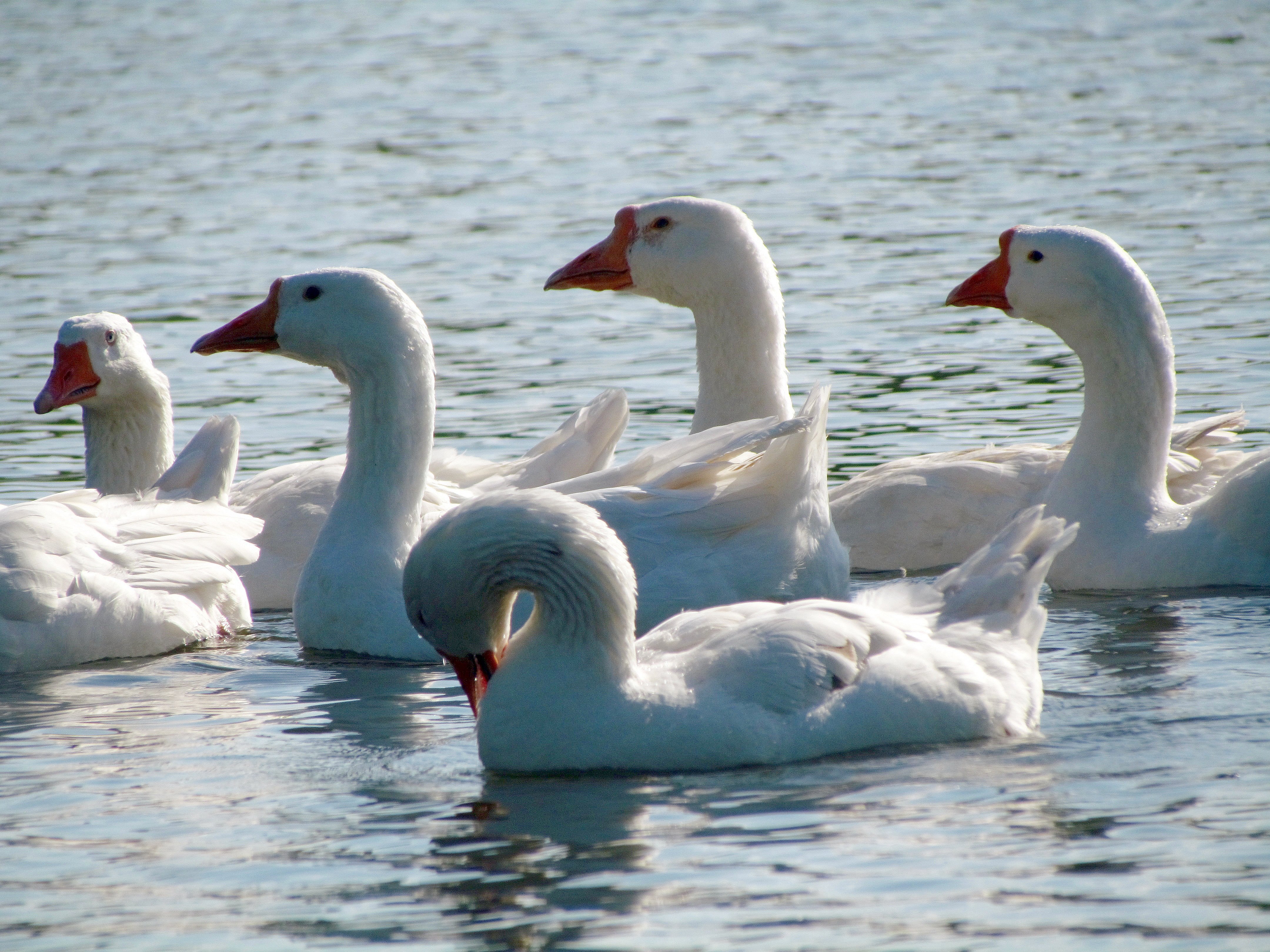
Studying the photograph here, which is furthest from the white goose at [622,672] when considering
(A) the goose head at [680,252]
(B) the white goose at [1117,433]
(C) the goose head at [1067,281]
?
(A) the goose head at [680,252]

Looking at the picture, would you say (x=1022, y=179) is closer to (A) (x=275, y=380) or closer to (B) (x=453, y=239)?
(B) (x=453, y=239)

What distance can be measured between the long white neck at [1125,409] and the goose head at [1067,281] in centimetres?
1

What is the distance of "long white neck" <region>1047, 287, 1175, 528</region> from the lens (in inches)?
363

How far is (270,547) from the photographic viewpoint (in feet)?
32.5

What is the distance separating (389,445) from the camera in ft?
29.1

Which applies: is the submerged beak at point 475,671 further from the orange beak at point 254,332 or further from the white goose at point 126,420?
the white goose at point 126,420

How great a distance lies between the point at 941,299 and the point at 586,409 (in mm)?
6943

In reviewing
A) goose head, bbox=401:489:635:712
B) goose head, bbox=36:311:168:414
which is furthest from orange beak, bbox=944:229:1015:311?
goose head, bbox=36:311:168:414

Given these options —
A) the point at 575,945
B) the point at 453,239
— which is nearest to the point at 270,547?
the point at 575,945

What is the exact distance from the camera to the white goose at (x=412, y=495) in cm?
803

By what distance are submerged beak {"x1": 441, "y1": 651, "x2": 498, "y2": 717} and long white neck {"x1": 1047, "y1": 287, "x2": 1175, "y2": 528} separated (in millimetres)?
3752

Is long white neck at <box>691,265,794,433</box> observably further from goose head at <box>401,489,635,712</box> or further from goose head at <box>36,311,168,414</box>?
goose head at <box>401,489,635,712</box>

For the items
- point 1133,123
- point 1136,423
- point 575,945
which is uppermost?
point 1133,123

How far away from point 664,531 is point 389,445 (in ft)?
5.08
